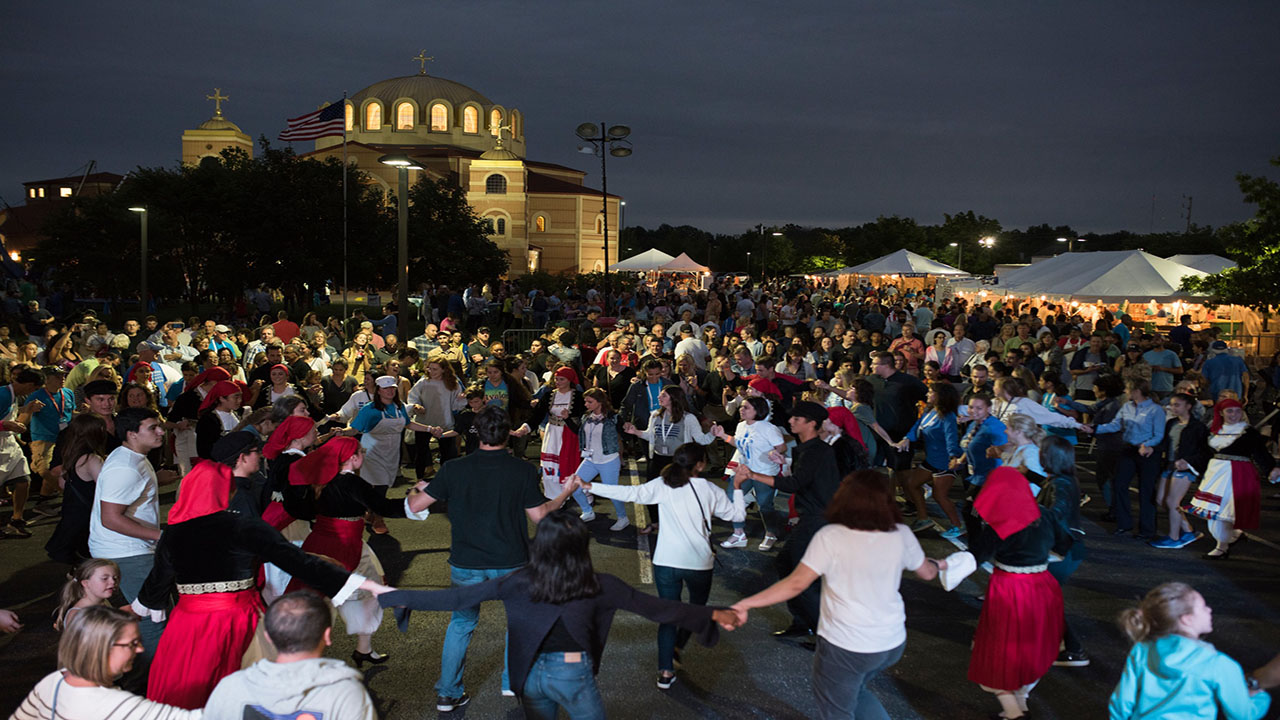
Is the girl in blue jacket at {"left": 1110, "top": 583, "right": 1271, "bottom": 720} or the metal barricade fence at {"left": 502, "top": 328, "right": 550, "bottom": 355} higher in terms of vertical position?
the metal barricade fence at {"left": 502, "top": 328, "right": 550, "bottom": 355}

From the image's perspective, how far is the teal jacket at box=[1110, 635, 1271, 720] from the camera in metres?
3.35

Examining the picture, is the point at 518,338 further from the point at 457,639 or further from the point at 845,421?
the point at 457,639

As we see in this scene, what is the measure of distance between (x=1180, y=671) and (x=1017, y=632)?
1.60 m

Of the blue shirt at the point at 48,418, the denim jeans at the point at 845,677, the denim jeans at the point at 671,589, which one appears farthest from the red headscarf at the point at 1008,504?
the blue shirt at the point at 48,418

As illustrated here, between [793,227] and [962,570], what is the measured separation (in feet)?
520

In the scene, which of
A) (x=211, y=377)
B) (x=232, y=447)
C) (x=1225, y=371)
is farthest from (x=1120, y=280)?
(x=232, y=447)

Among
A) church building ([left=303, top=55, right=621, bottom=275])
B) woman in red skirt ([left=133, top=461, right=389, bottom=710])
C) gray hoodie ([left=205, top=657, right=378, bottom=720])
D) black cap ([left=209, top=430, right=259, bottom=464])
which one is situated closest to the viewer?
gray hoodie ([left=205, top=657, right=378, bottom=720])

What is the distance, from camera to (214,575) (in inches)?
170

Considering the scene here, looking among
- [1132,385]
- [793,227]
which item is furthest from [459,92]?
[793,227]

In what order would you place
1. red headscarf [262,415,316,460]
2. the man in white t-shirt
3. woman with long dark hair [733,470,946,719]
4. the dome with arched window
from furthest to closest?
the dome with arched window < red headscarf [262,415,316,460] < the man in white t-shirt < woman with long dark hair [733,470,946,719]

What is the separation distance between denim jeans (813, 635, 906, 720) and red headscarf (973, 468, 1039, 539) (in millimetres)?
1193

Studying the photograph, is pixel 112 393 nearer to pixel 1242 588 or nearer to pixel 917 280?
pixel 1242 588

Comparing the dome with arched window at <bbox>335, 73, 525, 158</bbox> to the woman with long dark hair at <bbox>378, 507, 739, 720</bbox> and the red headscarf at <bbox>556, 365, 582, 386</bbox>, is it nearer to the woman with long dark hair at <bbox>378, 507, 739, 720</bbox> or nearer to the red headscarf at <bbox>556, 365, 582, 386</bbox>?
the red headscarf at <bbox>556, 365, 582, 386</bbox>

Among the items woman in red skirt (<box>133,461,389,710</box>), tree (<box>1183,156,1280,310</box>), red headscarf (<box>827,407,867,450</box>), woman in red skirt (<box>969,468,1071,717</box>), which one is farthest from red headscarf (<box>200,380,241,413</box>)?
tree (<box>1183,156,1280,310</box>)
